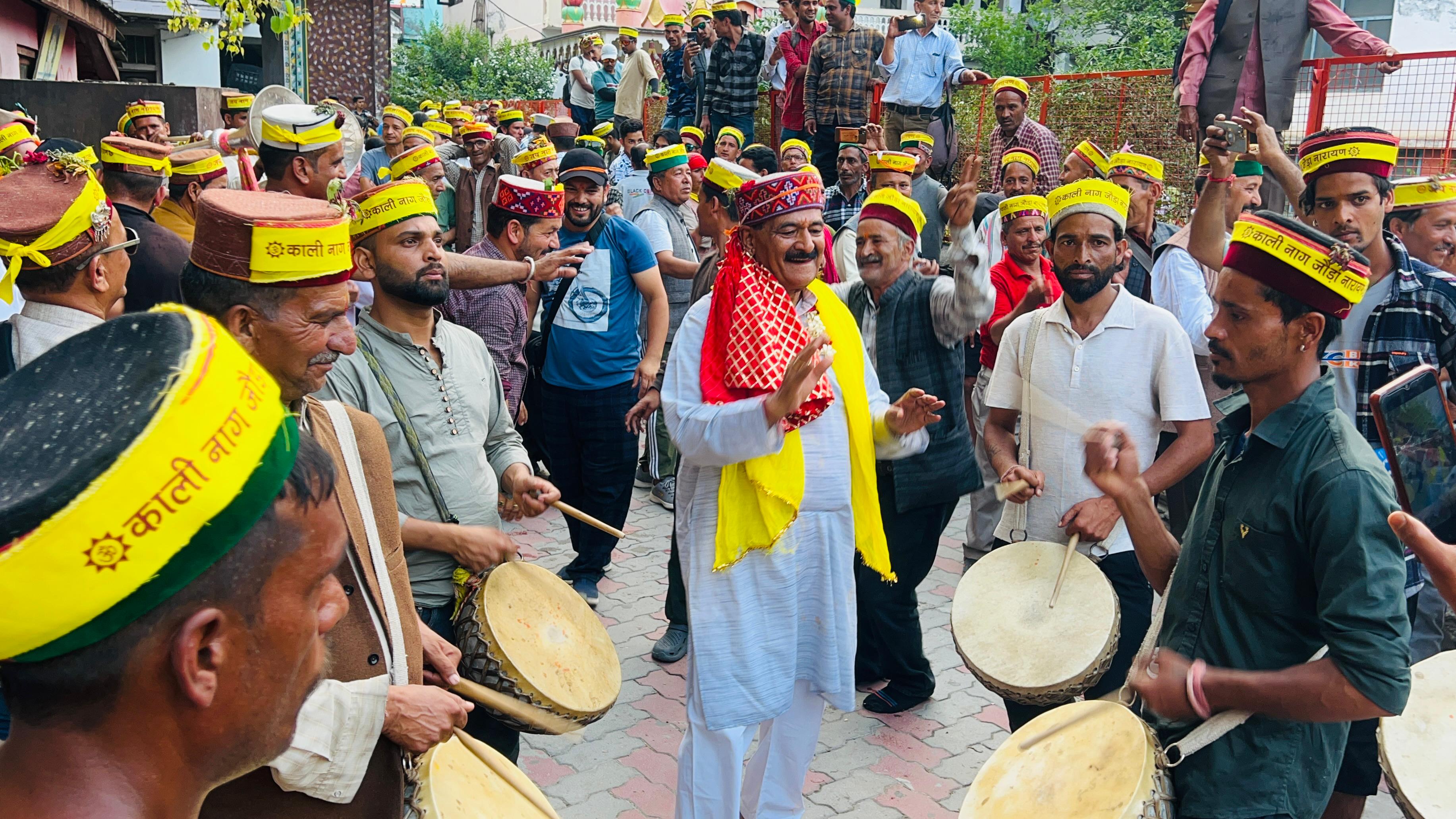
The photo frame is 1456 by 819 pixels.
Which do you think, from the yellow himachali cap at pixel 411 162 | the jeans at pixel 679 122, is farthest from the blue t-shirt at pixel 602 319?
the jeans at pixel 679 122

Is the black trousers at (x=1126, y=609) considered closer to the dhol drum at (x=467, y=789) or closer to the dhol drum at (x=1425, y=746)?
the dhol drum at (x=1425, y=746)

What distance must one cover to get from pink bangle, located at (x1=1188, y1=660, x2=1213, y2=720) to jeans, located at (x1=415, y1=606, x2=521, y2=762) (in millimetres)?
1805

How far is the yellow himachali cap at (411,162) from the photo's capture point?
24.1ft

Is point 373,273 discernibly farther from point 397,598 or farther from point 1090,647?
point 1090,647

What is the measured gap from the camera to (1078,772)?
2664mm

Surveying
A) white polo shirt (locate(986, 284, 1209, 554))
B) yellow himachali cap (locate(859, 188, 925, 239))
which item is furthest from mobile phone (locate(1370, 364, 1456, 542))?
yellow himachali cap (locate(859, 188, 925, 239))

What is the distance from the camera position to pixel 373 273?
11.4 ft

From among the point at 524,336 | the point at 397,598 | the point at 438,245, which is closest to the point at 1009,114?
the point at 524,336

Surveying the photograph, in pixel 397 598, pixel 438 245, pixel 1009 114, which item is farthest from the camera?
pixel 1009 114

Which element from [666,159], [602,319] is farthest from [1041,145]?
[602,319]

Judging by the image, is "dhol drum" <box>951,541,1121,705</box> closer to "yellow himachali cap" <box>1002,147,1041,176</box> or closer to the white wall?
"yellow himachali cap" <box>1002,147,1041,176</box>

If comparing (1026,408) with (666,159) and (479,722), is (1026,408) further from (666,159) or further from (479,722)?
(666,159)

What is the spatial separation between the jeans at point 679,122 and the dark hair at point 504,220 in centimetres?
1019

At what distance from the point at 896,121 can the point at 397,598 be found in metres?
9.53
